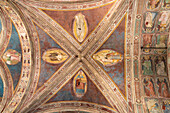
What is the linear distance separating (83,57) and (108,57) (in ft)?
5.48

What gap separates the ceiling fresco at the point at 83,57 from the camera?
680 centimetres

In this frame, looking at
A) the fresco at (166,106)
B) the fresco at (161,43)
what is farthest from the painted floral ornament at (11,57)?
the fresco at (166,106)

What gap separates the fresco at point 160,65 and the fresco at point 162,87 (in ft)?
1.18

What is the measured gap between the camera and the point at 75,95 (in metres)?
8.27

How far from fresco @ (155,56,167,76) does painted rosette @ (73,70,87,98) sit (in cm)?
457

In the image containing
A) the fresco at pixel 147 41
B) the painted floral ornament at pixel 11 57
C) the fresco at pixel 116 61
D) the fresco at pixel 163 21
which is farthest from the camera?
the painted floral ornament at pixel 11 57

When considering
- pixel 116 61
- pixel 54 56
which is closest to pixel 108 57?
pixel 116 61

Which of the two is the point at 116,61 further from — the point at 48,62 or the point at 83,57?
the point at 48,62

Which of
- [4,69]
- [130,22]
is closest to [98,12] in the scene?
[130,22]

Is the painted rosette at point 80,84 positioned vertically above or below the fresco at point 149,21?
below

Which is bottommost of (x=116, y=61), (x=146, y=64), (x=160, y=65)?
(x=160, y=65)

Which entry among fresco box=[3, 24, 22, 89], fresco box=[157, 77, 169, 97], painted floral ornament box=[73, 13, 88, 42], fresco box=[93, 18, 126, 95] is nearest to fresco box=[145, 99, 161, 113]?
fresco box=[157, 77, 169, 97]

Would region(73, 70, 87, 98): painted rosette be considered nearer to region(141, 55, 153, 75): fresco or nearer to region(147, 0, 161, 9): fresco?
region(141, 55, 153, 75): fresco

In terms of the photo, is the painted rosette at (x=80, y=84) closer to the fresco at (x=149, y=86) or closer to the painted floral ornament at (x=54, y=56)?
the painted floral ornament at (x=54, y=56)
